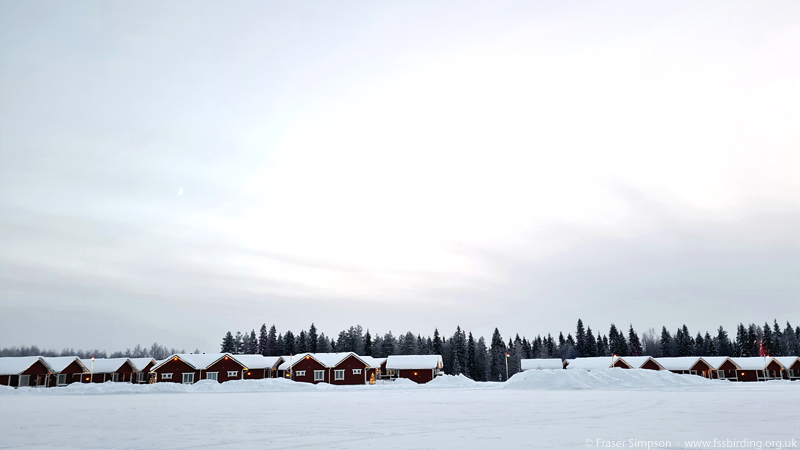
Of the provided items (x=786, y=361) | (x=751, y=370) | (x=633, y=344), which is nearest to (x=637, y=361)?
(x=751, y=370)

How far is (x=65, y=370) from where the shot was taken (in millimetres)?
77625

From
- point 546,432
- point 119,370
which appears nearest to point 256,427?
point 546,432

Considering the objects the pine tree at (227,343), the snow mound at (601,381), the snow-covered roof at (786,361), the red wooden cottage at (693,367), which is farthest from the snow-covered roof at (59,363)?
the snow-covered roof at (786,361)

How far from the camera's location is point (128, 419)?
21.6 meters

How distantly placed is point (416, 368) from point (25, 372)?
60555 millimetres

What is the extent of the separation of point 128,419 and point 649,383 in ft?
173

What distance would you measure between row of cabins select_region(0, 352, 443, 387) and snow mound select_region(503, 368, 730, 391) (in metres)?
32.8

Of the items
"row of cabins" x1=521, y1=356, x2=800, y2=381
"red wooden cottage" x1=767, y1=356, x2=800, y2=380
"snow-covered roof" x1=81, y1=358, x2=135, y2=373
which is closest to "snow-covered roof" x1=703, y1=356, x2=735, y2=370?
"row of cabins" x1=521, y1=356, x2=800, y2=381

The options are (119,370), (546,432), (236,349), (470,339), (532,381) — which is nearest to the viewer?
(546,432)

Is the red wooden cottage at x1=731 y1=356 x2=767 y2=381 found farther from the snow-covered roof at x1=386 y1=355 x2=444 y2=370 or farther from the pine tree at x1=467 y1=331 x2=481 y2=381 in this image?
the snow-covered roof at x1=386 y1=355 x2=444 y2=370

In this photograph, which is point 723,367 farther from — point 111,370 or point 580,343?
point 111,370

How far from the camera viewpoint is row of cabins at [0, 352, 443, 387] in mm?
73913

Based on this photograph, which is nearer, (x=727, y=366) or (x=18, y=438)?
(x=18, y=438)

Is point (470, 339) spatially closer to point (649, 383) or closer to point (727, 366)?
point (727, 366)
